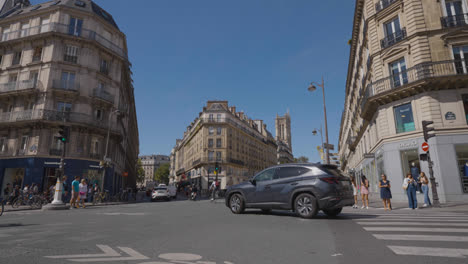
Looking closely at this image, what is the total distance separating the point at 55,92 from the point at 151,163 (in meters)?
171

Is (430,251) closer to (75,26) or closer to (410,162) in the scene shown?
(410,162)

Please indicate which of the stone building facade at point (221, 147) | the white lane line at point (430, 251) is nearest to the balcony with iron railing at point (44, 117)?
the white lane line at point (430, 251)

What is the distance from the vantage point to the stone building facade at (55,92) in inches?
952

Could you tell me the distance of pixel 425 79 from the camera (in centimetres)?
1634

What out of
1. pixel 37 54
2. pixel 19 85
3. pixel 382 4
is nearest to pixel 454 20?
pixel 382 4

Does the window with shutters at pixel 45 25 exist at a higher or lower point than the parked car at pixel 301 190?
higher

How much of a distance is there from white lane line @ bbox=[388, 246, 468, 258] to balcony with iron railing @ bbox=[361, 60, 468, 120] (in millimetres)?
15768

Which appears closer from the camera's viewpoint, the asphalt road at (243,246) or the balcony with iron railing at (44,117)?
the asphalt road at (243,246)

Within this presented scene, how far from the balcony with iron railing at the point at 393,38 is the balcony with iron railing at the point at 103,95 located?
84.7 ft

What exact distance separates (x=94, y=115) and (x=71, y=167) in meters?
5.71

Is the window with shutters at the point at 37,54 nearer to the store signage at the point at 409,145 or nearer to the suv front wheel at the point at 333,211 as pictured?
the suv front wheel at the point at 333,211

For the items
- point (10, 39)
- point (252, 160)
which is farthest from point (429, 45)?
point (252, 160)

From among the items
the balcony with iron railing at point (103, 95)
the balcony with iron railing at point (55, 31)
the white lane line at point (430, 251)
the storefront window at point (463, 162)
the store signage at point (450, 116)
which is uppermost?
the balcony with iron railing at point (55, 31)

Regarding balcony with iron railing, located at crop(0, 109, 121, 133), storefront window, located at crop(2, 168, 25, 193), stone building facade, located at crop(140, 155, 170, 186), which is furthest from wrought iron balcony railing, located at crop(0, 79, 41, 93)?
stone building facade, located at crop(140, 155, 170, 186)
